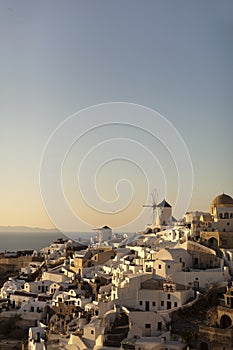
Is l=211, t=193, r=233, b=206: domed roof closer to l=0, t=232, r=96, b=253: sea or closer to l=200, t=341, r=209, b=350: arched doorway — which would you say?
l=0, t=232, r=96, b=253: sea

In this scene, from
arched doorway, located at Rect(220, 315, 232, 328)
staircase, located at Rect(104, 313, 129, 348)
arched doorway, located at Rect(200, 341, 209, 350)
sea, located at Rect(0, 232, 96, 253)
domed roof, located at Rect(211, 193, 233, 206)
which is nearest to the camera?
arched doorway, located at Rect(200, 341, 209, 350)

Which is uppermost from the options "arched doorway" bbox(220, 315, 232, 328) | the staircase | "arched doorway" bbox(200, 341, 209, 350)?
"arched doorway" bbox(220, 315, 232, 328)

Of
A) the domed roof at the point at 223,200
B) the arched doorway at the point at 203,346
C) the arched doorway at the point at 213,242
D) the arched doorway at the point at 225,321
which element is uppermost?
the domed roof at the point at 223,200

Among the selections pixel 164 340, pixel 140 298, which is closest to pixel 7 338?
pixel 140 298

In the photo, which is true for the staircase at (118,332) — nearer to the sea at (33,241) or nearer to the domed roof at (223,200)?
the sea at (33,241)

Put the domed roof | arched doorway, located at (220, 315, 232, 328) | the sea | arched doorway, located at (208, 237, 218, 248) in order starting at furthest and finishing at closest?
the sea → the domed roof → arched doorway, located at (208, 237, 218, 248) → arched doorway, located at (220, 315, 232, 328)

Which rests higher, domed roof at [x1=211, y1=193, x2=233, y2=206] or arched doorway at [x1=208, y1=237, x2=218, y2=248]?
domed roof at [x1=211, y1=193, x2=233, y2=206]

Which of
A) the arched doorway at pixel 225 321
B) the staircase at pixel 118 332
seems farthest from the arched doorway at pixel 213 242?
the staircase at pixel 118 332

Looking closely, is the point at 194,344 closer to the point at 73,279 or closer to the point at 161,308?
the point at 161,308

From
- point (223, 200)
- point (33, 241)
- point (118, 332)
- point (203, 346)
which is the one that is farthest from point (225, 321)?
point (33, 241)

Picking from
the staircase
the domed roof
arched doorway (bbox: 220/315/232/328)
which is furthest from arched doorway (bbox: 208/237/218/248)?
the staircase
